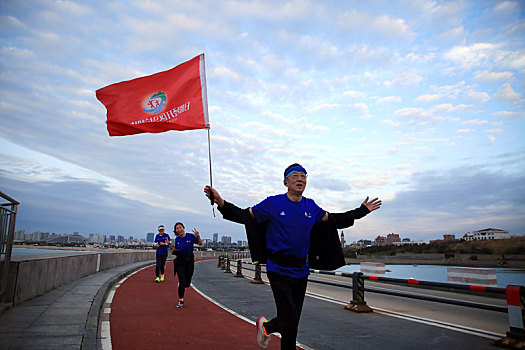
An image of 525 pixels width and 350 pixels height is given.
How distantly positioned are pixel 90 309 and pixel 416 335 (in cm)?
613

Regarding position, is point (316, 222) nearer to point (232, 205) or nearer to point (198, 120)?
point (232, 205)

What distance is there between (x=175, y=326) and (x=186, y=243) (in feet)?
9.73

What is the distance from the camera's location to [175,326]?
6422 millimetres

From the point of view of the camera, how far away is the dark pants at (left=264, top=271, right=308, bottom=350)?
11.2 feet

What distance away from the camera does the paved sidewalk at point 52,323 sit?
466cm

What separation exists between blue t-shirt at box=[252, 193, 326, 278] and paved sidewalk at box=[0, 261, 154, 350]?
2947 mm

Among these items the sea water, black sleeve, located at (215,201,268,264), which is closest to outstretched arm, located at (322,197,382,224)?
black sleeve, located at (215,201,268,264)

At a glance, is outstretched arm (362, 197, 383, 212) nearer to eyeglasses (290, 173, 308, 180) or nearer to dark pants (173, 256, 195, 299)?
eyeglasses (290, 173, 308, 180)

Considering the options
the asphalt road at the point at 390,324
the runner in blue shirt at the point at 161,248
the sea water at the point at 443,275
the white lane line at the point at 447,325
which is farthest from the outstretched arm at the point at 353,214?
the sea water at the point at 443,275

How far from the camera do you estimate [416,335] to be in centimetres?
579

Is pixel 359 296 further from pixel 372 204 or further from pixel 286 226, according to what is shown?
pixel 286 226

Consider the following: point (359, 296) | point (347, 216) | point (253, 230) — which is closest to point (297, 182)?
point (253, 230)

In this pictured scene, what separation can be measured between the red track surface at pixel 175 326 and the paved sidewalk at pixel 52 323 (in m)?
0.42

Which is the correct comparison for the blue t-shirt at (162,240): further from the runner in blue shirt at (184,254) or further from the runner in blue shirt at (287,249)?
the runner in blue shirt at (287,249)
